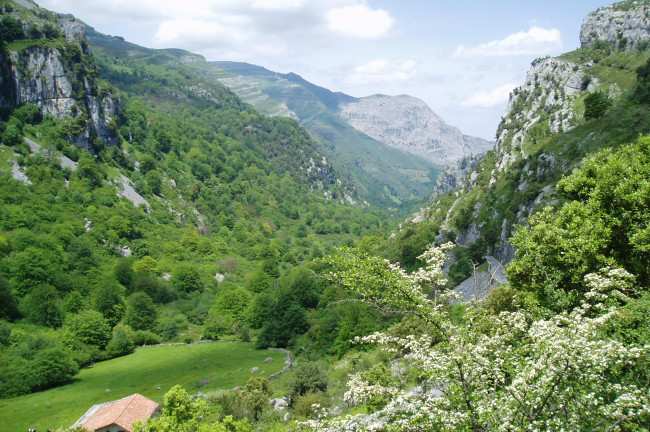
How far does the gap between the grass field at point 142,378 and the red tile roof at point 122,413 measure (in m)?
6.50

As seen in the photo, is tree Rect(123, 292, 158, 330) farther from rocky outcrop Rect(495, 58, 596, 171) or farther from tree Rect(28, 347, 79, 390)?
rocky outcrop Rect(495, 58, 596, 171)

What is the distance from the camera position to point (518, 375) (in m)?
9.96

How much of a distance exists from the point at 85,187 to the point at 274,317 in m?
66.6

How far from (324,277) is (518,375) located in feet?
19.0

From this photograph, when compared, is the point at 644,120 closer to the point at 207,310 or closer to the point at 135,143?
the point at 207,310

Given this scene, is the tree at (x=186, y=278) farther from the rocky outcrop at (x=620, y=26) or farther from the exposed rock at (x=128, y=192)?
the rocky outcrop at (x=620, y=26)

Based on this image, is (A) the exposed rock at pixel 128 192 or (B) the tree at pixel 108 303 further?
(A) the exposed rock at pixel 128 192

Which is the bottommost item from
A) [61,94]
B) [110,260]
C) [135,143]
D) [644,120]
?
[110,260]

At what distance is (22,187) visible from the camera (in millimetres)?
92688

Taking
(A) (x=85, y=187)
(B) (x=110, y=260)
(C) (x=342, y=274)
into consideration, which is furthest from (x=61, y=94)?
(C) (x=342, y=274)

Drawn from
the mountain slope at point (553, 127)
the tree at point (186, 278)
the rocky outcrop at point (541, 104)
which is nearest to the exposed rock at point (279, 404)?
the mountain slope at point (553, 127)

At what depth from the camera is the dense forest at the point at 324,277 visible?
425 inches

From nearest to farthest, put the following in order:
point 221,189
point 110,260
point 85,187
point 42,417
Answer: point 42,417 < point 110,260 < point 85,187 < point 221,189

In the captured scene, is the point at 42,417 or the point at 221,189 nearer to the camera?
the point at 42,417
